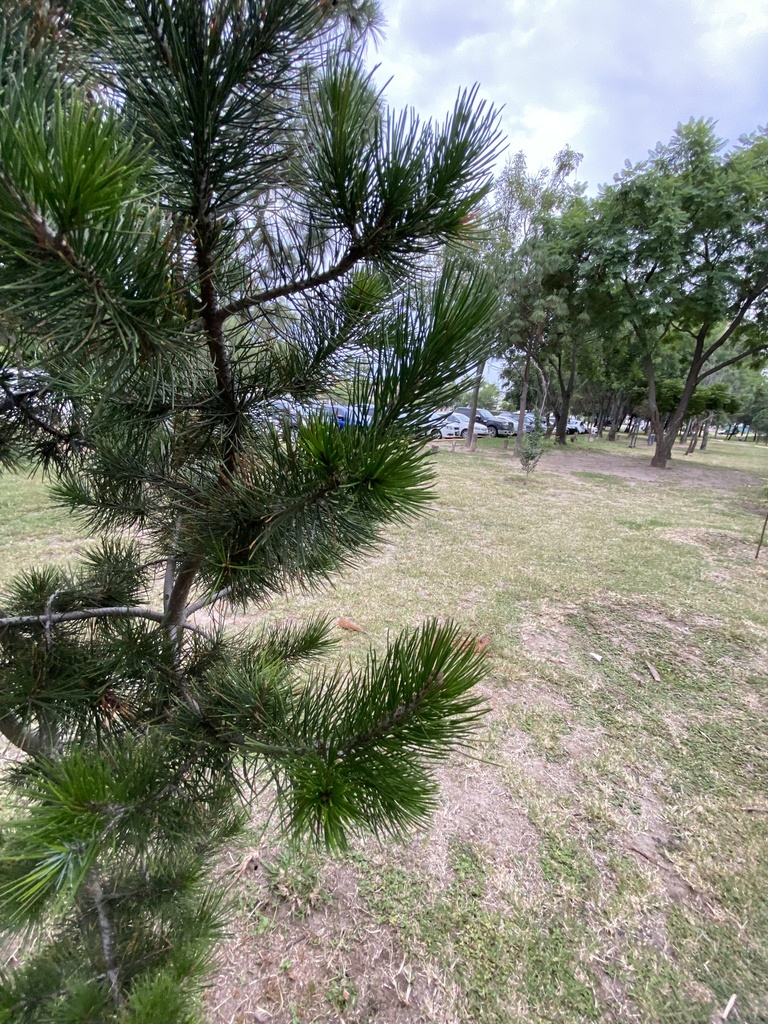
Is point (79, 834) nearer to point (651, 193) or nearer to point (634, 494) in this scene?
point (634, 494)

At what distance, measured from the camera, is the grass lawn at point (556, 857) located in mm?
1412

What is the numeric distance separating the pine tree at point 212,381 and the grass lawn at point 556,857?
18cm

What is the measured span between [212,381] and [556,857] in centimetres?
224

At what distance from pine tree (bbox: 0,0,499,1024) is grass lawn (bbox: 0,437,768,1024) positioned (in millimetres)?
181

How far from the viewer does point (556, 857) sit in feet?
6.08

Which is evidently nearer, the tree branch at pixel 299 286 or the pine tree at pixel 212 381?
the pine tree at pixel 212 381

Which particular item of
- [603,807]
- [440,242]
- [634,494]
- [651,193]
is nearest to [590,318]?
[651,193]

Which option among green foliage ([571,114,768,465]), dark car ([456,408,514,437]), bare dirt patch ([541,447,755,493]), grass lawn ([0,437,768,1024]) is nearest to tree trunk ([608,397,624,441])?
dark car ([456,408,514,437])

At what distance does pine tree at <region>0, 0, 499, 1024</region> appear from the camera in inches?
15.7

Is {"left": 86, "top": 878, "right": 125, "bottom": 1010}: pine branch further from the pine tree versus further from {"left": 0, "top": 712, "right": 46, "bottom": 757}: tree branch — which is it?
{"left": 0, "top": 712, "right": 46, "bottom": 757}: tree branch

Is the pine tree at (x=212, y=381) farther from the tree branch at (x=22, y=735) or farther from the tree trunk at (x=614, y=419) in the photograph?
the tree trunk at (x=614, y=419)

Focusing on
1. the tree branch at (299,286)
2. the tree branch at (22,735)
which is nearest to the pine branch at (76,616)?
the tree branch at (22,735)

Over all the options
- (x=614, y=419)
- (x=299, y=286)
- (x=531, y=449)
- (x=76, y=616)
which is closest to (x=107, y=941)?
(x=76, y=616)

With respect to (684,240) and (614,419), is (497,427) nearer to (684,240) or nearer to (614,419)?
(614,419)
